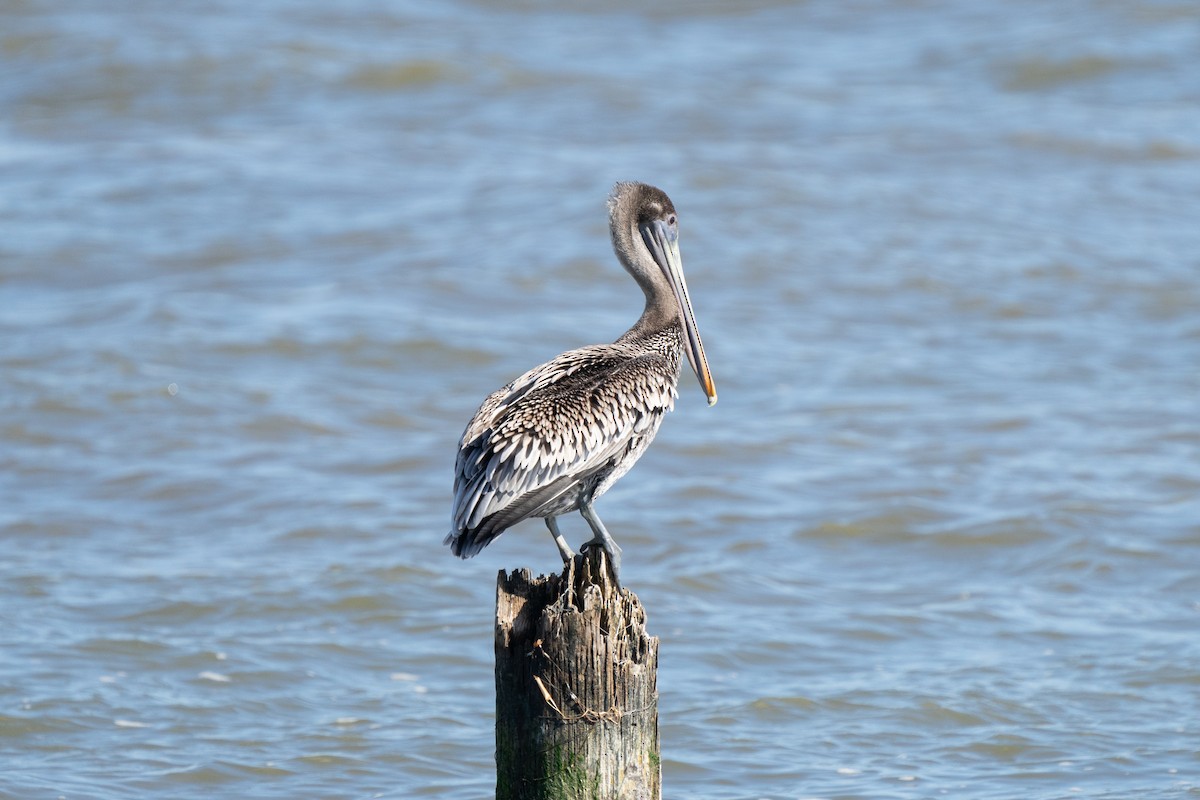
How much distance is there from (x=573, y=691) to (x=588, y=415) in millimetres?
1269

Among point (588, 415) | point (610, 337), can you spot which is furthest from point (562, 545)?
point (610, 337)

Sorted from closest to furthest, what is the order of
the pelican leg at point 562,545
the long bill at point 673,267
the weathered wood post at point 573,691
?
the weathered wood post at point 573,691 < the pelican leg at point 562,545 < the long bill at point 673,267

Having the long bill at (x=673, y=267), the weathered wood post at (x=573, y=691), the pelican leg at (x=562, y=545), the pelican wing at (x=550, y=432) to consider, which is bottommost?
the weathered wood post at (x=573, y=691)

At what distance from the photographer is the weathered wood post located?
5176mm

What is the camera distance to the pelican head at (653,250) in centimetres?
686

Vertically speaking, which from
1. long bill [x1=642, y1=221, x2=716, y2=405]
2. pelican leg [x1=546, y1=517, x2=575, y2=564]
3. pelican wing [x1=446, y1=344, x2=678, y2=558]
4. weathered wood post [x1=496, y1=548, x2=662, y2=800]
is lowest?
weathered wood post [x1=496, y1=548, x2=662, y2=800]

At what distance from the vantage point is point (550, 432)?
6016mm

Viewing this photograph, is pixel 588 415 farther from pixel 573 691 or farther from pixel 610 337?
pixel 610 337

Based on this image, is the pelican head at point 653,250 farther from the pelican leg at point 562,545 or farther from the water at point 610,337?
the water at point 610,337

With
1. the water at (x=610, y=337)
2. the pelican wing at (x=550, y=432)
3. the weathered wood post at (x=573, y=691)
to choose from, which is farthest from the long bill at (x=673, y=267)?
the water at (x=610, y=337)

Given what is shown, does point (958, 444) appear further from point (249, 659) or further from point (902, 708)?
point (249, 659)

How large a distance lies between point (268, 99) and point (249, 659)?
43.7ft

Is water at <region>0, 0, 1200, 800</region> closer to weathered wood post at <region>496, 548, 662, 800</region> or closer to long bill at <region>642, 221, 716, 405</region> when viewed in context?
long bill at <region>642, 221, 716, 405</region>

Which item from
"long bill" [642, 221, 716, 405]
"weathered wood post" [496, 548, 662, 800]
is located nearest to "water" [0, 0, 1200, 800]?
"long bill" [642, 221, 716, 405]
